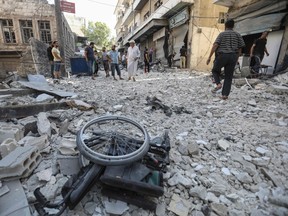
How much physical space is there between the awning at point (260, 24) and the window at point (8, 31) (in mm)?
18400

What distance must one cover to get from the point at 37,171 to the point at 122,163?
952mm

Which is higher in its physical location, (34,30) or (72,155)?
(34,30)

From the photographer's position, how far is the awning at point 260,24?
6523mm

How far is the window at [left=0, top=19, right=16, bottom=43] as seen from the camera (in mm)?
16112

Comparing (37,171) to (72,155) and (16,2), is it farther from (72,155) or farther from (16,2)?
(16,2)

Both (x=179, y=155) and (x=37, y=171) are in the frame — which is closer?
(x=37, y=171)

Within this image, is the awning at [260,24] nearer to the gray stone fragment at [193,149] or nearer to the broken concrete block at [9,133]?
the gray stone fragment at [193,149]

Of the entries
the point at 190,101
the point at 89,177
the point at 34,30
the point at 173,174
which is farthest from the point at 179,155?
the point at 34,30

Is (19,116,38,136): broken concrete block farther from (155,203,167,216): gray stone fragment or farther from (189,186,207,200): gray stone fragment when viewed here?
(189,186,207,200): gray stone fragment

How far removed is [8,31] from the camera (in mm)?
16281

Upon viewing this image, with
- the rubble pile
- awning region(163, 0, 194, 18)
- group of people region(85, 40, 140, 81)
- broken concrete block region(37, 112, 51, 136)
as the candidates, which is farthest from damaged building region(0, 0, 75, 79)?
the rubble pile

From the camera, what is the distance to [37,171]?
1.81 meters

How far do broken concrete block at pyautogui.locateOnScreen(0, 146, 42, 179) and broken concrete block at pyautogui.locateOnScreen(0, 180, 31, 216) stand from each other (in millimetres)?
81

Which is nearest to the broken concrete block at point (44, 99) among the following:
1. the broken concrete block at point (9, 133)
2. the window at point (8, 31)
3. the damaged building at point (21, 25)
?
the broken concrete block at point (9, 133)
